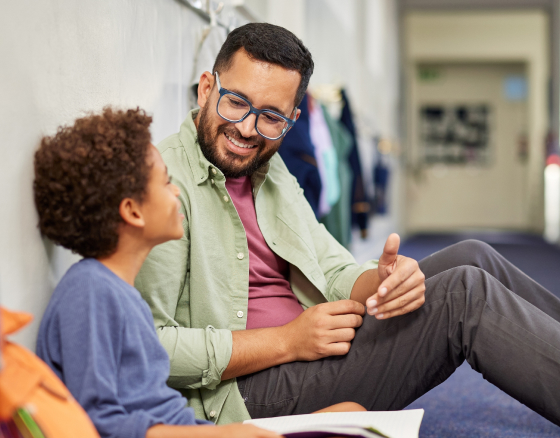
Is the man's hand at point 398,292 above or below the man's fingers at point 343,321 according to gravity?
above

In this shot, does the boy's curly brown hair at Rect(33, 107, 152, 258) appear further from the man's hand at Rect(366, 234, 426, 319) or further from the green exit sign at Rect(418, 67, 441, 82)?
the green exit sign at Rect(418, 67, 441, 82)

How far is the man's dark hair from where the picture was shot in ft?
4.05

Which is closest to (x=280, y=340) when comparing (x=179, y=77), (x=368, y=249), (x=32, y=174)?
(x=32, y=174)

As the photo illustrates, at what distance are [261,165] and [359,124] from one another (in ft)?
11.2

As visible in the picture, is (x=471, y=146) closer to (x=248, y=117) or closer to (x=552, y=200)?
(x=552, y=200)

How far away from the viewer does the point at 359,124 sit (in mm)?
4637

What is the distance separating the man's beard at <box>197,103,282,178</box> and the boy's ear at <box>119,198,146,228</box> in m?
0.40

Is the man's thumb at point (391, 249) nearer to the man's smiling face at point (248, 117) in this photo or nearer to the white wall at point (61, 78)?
the man's smiling face at point (248, 117)

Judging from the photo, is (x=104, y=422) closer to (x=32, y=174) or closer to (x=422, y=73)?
(x=32, y=174)

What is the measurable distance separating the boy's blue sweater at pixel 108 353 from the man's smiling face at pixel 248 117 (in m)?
0.47

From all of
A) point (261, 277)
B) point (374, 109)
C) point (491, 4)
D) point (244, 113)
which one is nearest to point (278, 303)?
point (261, 277)

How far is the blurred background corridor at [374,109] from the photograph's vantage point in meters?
0.94

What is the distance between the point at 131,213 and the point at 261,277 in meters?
0.47

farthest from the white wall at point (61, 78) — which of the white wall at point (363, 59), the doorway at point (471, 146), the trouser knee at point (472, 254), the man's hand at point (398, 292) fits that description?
the doorway at point (471, 146)
